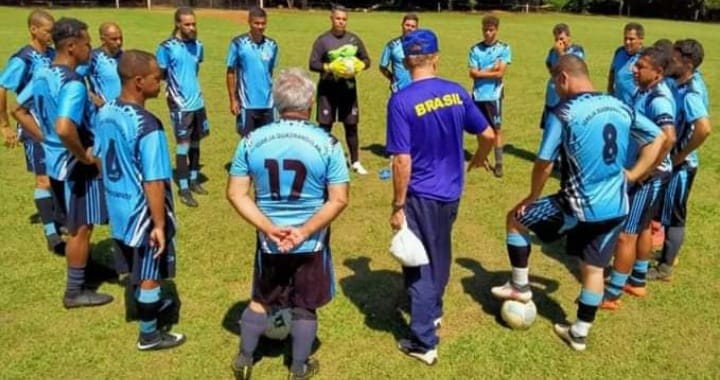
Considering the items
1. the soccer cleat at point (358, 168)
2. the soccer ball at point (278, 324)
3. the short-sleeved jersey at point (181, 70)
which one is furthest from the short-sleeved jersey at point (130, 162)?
the soccer cleat at point (358, 168)

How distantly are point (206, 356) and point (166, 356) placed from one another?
319 mm

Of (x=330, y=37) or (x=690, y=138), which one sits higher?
(x=330, y=37)

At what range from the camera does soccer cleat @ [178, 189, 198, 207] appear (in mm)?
8539

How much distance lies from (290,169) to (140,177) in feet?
4.18

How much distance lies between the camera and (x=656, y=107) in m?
5.47

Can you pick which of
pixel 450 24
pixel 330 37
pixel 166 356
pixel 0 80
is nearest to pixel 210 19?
pixel 450 24

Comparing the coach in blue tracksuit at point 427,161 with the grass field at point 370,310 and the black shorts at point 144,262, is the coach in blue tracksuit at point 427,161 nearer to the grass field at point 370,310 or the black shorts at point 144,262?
the grass field at point 370,310

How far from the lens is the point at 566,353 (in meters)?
5.31

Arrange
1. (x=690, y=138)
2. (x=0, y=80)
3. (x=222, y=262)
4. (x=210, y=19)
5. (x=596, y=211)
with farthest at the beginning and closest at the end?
(x=210, y=19), (x=222, y=262), (x=0, y=80), (x=690, y=138), (x=596, y=211)

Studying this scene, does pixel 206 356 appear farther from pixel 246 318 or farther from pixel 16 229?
pixel 16 229

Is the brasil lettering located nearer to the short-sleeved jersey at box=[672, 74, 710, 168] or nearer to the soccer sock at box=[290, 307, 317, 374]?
the soccer sock at box=[290, 307, 317, 374]

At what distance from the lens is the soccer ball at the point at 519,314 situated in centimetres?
558

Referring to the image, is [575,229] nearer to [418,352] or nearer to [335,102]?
[418,352]

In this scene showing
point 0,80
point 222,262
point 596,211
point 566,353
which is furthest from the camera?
point 222,262
